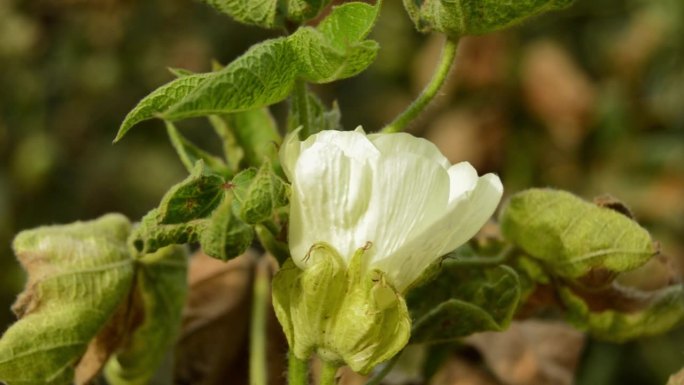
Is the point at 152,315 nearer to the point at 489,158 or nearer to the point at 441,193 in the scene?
the point at 441,193

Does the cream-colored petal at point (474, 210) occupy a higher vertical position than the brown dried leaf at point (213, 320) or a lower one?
higher

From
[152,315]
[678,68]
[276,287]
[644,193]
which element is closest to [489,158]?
[644,193]

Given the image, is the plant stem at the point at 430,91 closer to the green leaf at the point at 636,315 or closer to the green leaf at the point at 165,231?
the green leaf at the point at 165,231

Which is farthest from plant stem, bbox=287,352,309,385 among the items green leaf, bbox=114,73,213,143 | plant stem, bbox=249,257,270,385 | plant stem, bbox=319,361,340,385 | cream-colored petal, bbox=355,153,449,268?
plant stem, bbox=249,257,270,385

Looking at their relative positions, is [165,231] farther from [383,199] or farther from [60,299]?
Answer: [60,299]

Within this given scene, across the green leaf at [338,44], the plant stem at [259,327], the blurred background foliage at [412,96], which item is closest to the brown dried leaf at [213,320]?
the plant stem at [259,327]

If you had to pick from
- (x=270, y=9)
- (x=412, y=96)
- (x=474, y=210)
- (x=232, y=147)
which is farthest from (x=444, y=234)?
(x=412, y=96)
